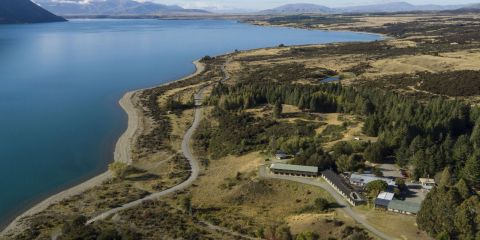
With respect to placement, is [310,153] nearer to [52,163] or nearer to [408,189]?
[408,189]

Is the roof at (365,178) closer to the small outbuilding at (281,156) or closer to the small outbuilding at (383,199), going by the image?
the small outbuilding at (383,199)

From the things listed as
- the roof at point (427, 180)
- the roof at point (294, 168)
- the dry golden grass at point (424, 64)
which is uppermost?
the dry golden grass at point (424, 64)

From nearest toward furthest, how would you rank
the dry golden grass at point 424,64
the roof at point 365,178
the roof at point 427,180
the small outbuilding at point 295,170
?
1. the roof at point 427,180
2. the roof at point 365,178
3. the small outbuilding at point 295,170
4. the dry golden grass at point 424,64

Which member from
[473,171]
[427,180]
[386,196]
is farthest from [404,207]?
[473,171]

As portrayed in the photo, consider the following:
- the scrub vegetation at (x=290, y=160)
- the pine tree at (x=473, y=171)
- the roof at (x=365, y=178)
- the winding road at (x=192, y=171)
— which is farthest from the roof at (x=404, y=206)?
the winding road at (x=192, y=171)

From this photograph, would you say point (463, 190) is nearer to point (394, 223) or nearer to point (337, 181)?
point (394, 223)

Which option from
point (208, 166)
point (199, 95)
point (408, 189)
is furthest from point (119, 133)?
point (408, 189)
